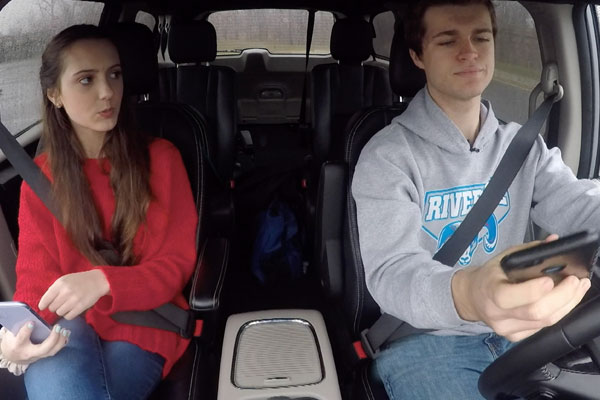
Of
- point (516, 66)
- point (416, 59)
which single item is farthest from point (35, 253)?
point (516, 66)

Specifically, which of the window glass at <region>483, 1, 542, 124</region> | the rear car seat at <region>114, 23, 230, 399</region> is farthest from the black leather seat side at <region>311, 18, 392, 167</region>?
the rear car seat at <region>114, 23, 230, 399</region>

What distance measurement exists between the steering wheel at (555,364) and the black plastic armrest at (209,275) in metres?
0.87

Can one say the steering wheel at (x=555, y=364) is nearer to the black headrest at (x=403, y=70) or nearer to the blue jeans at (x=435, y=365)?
the blue jeans at (x=435, y=365)

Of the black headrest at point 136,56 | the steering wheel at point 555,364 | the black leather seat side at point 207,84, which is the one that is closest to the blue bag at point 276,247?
the black leather seat side at point 207,84

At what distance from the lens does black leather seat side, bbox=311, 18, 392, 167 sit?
3008 mm

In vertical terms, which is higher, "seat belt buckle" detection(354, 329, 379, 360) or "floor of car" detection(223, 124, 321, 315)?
"seat belt buckle" detection(354, 329, 379, 360)

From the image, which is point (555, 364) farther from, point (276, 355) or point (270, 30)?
point (270, 30)

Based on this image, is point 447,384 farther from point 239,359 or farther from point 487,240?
point 239,359

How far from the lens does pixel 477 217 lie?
1375mm

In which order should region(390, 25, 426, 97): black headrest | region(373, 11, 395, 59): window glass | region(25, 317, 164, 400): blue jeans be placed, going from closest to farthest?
region(25, 317, 164, 400): blue jeans
region(390, 25, 426, 97): black headrest
region(373, 11, 395, 59): window glass

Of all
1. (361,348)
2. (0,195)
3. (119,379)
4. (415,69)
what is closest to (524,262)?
(361,348)

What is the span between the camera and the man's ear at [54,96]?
5.14 ft

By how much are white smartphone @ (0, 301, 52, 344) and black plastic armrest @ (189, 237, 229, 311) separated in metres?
0.46

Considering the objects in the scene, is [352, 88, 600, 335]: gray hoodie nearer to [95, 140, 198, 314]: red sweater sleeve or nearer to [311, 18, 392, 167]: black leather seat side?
[95, 140, 198, 314]: red sweater sleeve
